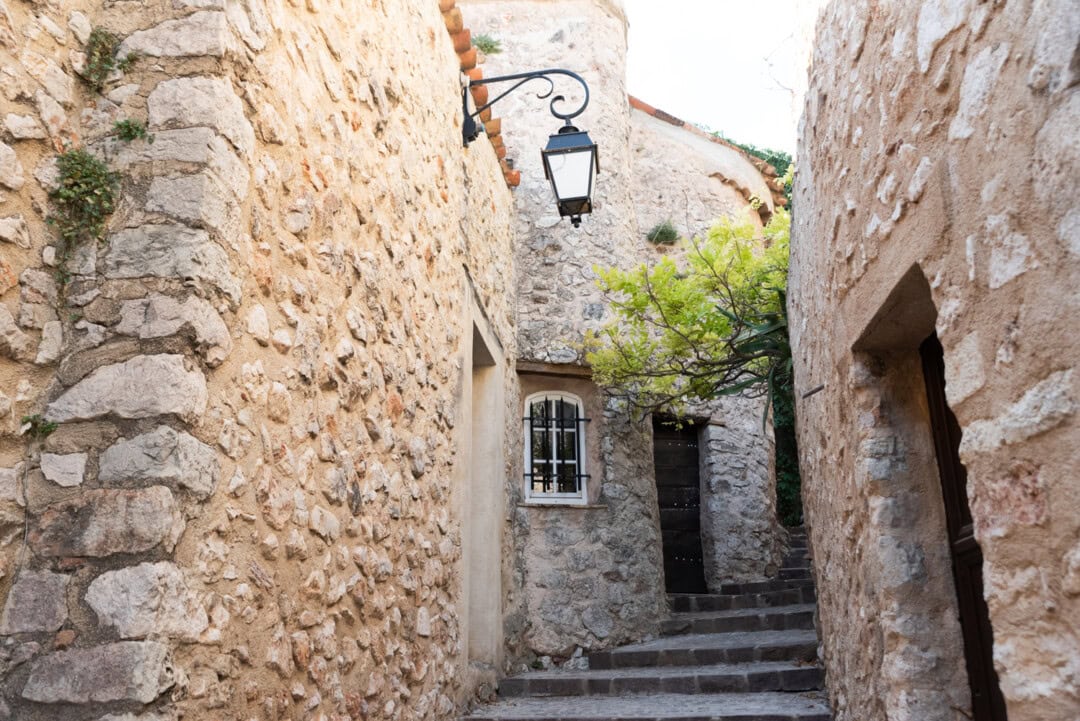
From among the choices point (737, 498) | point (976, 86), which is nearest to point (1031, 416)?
point (976, 86)

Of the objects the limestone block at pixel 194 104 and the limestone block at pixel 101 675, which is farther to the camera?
the limestone block at pixel 194 104

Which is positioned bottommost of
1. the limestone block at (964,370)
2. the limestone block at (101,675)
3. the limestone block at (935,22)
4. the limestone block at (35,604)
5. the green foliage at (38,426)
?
the limestone block at (101,675)

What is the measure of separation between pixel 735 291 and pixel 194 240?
411cm

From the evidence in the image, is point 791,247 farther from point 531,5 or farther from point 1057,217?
point 531,5

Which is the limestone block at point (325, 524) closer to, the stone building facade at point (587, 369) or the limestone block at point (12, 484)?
the limestone block at point (12, 484)

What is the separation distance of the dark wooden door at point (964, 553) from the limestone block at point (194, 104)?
210cm

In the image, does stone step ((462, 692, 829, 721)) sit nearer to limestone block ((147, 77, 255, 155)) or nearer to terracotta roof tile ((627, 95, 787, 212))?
limestone block ((147, 77, 255, 155))

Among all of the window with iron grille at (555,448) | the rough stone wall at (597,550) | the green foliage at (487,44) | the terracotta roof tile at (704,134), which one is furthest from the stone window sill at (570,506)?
the terracotta roof tile at (704,134)

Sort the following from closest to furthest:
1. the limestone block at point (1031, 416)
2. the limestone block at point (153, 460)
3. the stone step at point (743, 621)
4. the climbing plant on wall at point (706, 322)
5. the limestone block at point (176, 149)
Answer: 1. the limestone block at point (1031, 416)
2. the limestone block at point (153, 460)
3. the limestone block at point (176, 149)
4. the climbing plant on wall at point (706, 322)
5. the stone step at point (743, 621)

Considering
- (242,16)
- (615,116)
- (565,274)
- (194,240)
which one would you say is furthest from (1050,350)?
(615,116)

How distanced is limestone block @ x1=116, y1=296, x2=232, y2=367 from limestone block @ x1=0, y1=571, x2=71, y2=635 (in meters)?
0.58

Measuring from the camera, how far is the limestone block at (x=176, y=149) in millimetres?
2246

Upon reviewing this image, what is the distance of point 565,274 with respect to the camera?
699 centimetres

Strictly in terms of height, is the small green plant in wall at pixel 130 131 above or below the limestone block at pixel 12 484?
above
